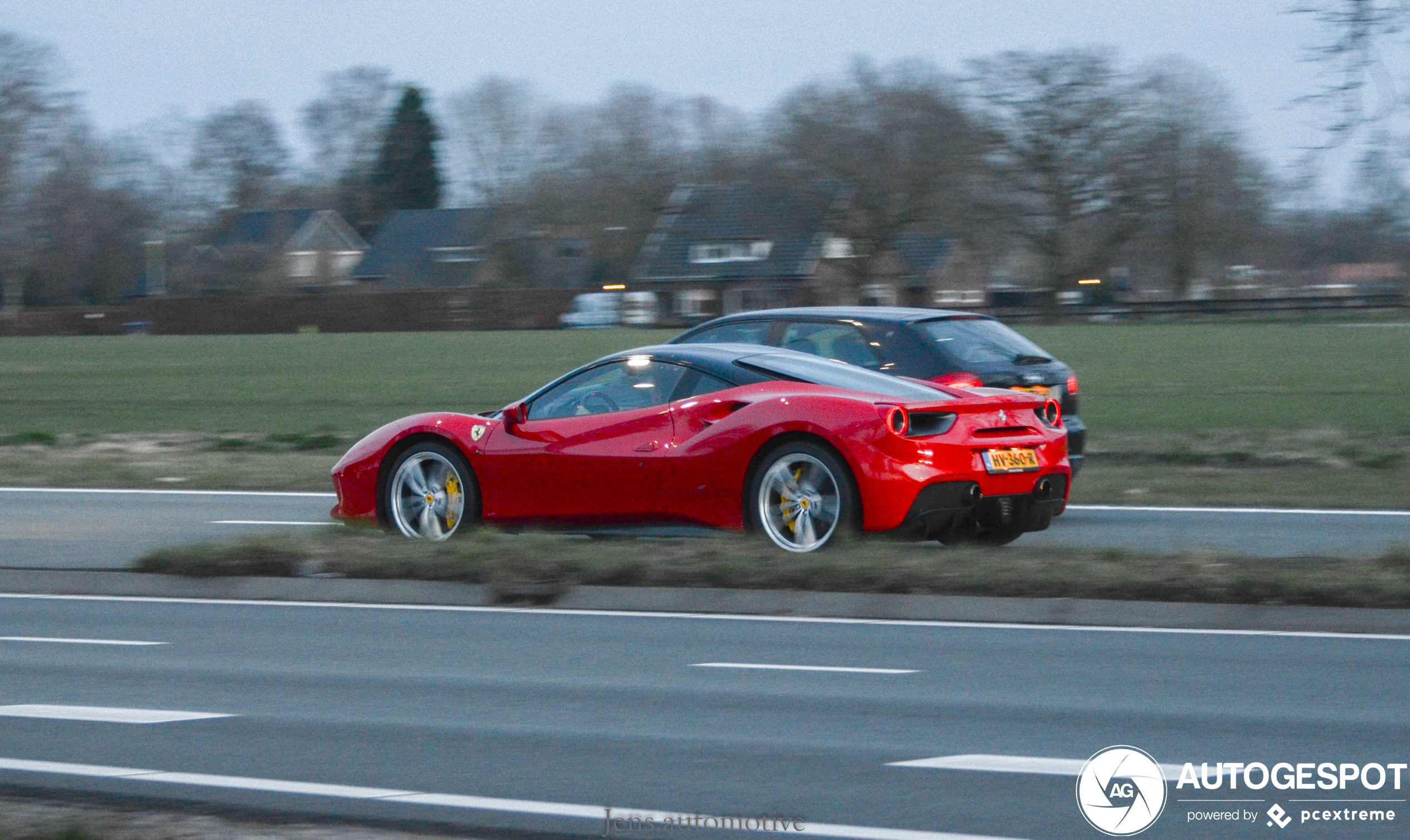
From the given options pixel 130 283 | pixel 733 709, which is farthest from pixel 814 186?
pixel 733 709

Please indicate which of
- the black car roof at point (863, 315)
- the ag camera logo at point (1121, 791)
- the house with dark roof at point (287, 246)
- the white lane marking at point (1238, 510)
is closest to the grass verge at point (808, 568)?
the black car roof at point (863, 315)

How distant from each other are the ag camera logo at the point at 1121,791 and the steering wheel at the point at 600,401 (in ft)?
17.7

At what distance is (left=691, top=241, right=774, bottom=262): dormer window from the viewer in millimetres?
76375

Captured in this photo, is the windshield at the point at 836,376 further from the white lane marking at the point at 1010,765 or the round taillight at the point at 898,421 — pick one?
the white lane marking at the point at 1010,765

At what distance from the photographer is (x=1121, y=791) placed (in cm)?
541

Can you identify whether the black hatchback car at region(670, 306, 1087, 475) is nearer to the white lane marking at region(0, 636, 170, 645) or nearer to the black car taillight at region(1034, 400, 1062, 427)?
the black car taillight at region(1034, 400, 1062, 427)

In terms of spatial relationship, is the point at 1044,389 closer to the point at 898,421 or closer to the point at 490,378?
the point at 898,421

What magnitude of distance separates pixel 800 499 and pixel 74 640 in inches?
157

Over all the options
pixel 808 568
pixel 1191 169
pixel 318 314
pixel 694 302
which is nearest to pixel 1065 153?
pixel 1191 169

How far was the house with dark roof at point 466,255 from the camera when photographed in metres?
84.9

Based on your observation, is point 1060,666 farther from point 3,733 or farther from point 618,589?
point 3,733

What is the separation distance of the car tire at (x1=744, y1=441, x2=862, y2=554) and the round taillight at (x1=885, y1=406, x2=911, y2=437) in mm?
353

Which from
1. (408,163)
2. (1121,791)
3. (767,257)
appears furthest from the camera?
(408,163)

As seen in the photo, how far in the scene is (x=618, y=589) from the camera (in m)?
9.82
